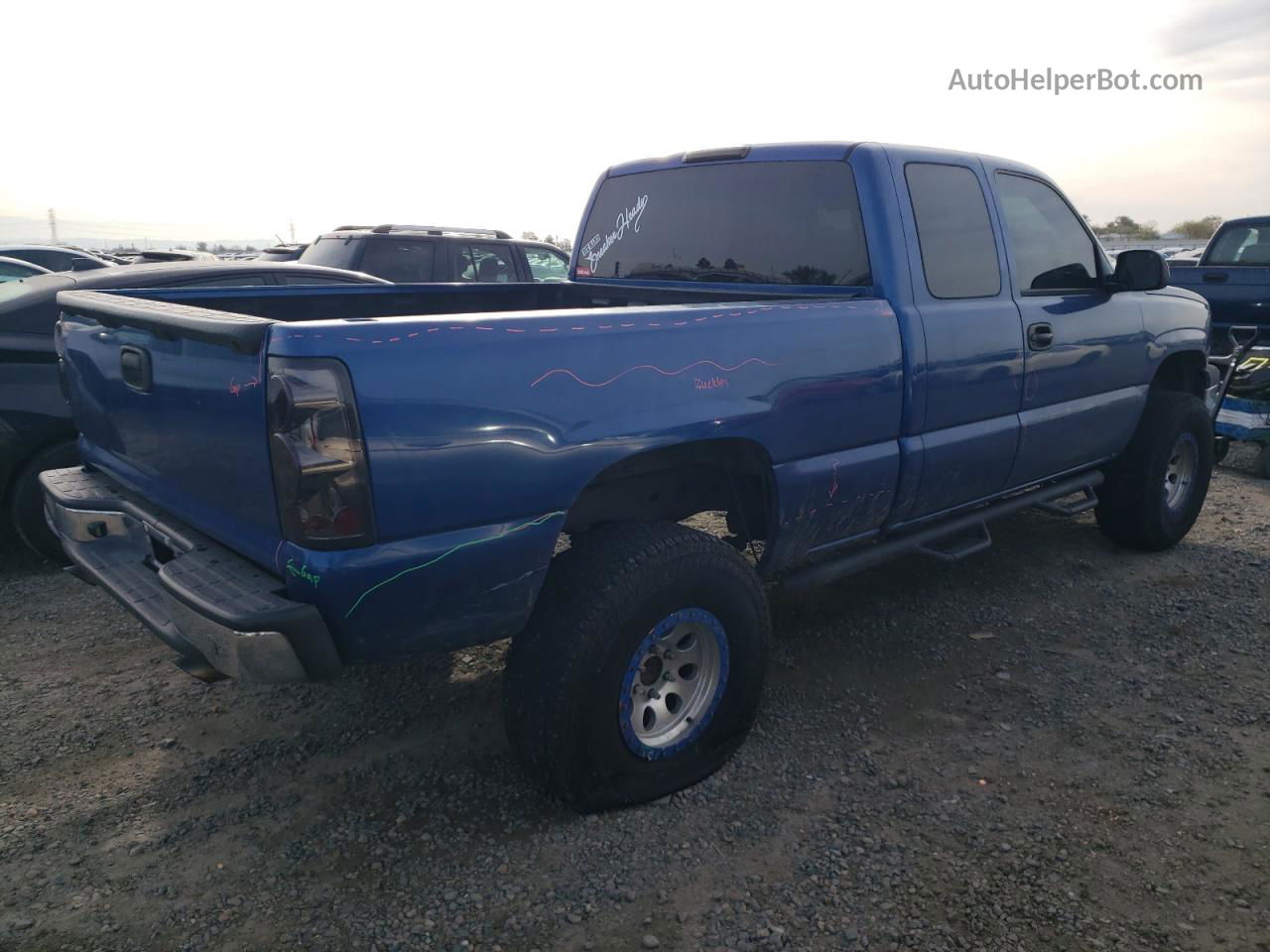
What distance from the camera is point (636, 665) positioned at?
2.74 m

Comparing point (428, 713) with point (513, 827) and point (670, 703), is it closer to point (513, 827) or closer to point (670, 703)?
point (513, 827)

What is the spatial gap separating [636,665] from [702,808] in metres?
0.56

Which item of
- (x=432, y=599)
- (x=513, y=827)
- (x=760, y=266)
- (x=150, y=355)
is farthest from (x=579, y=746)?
(x=760, y=266)

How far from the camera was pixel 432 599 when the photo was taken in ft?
7.64

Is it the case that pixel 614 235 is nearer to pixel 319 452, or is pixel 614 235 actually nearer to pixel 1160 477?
pixel 319 452

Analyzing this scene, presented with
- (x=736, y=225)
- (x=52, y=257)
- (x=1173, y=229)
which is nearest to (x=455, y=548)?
(x=736, y=225)

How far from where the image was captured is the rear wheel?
4.79m

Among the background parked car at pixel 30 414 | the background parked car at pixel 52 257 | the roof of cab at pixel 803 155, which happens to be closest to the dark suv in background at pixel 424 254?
the background parked car at pixel 30 414

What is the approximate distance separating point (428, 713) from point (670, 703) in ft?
3.46

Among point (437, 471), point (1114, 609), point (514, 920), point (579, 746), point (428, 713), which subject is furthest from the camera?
point (1114, 609)

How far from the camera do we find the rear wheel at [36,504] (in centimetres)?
479

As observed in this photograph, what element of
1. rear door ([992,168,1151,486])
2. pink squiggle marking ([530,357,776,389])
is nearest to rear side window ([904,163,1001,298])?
rear door ([992,168,1151,486])

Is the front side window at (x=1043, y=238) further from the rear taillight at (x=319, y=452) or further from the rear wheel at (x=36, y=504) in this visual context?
the rear wheel at (x=36, y=504)

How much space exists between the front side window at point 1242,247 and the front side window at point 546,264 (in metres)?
7.09
